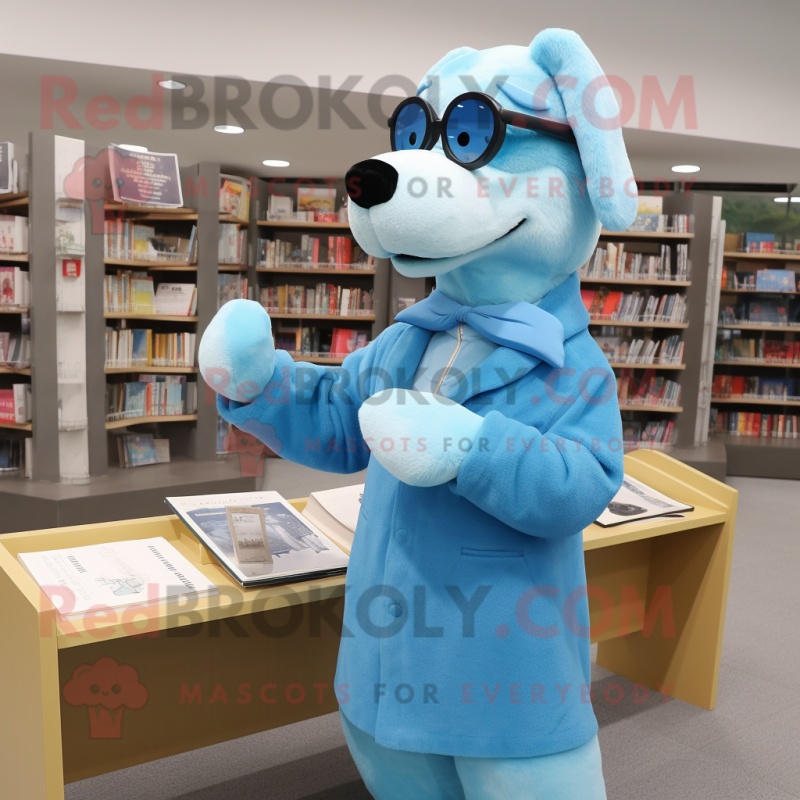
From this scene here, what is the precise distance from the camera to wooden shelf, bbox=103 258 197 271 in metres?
4.51

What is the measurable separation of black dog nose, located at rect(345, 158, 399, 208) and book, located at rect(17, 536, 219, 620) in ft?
2.50

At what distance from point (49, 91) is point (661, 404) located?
15.9 ft

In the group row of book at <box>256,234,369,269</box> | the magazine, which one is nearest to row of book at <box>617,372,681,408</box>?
row of book at <box>256,234,369,269</box>

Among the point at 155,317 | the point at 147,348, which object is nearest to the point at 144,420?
the point at 147,348

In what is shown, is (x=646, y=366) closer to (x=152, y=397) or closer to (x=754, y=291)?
(x=754, y=291)

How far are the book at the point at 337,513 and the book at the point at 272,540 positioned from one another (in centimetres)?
3

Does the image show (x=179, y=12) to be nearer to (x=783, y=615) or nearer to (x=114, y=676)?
(x=114, y=676)

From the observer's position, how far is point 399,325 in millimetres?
1433

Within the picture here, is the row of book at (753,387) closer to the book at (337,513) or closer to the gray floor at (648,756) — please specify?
the gray floor at (648,756)

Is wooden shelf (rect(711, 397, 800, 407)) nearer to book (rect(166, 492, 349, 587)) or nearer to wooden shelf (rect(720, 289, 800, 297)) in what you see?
wooden shelf (rect(720, 289, 800, 297))

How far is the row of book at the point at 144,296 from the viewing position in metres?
4.57

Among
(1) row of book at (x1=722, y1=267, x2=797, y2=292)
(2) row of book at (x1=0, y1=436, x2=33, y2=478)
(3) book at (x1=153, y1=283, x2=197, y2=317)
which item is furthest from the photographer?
(1) row of book at (x1=722, y1=267, x2=797, y2=292)

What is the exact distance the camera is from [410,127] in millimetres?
1282

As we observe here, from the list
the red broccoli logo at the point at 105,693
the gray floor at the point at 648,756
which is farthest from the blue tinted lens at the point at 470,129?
the gray floor at the point at 648,756
